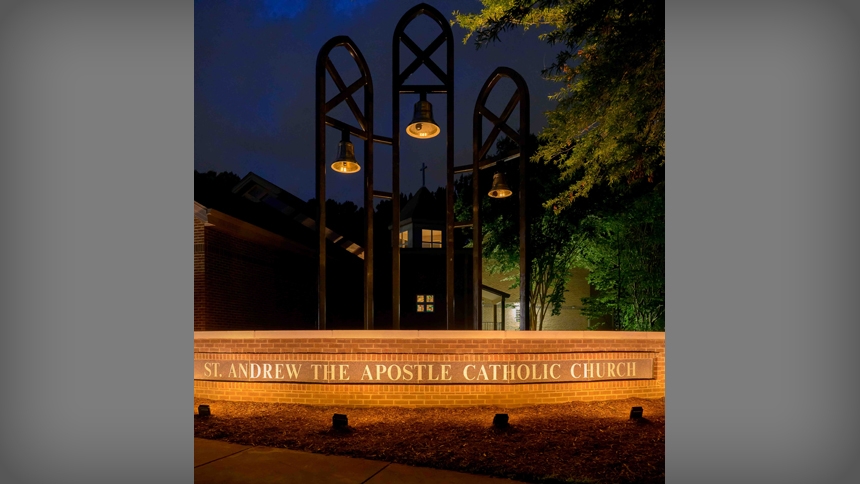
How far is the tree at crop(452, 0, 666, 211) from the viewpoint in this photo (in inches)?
206

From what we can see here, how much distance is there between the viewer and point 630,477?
415 centimetres

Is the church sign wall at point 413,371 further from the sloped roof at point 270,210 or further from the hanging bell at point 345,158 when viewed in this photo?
the sloped roof at point 270,210

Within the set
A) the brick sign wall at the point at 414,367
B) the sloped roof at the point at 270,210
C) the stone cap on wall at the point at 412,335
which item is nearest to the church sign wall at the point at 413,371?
the brick sign wall at the point at 414,367

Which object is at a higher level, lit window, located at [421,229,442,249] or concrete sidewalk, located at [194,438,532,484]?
lit window, located at [421,229,442,249]

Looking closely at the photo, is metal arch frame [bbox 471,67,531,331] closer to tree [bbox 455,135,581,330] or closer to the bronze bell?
the bronze bell

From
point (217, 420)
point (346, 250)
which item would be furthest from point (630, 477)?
point (346, 250)

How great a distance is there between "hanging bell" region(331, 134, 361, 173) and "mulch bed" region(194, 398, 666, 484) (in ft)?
11.8

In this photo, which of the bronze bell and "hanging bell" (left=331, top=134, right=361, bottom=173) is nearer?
"hanging bell" (left=331, top=134, right=361, bottom=173)

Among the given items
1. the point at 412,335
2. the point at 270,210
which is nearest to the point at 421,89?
the point at 412,335

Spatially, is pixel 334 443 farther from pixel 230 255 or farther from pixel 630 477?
pixel 230 255

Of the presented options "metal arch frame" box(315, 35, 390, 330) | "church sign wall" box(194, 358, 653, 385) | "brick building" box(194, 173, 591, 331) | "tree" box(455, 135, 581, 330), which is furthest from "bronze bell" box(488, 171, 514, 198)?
"tree" box(455, 135, 581, 330)

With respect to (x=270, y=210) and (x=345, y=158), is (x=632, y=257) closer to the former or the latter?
(x=345, y=158)

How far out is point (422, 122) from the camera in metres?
7.19

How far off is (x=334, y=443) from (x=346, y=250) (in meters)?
14.2
